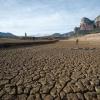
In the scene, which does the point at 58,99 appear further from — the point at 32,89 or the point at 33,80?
the point at 33,80

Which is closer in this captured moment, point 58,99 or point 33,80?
point 58,99

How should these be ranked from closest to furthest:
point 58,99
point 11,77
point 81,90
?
point 58,99, point 81,90, point 11,77

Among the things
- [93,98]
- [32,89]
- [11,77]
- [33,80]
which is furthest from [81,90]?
[11,77]

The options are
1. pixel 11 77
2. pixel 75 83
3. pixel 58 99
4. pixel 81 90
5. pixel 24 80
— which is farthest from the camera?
pixel 11 77

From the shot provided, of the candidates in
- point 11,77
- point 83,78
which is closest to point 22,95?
point 11,77

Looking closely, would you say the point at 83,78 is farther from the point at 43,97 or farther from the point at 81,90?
the point at 43,97

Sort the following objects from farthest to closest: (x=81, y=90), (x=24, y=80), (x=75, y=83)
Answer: (x=24, y=80) → (x=75, y=83) → (x=81, y=90)

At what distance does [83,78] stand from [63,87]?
1247mm

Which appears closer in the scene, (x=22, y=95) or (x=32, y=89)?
(x=22, y=95)

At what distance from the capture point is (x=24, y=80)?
5406 millimetres

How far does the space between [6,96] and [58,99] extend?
1552mm

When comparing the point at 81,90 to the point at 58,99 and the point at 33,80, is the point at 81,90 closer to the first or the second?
the point at 58,99

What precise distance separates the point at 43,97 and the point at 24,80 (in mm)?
1620

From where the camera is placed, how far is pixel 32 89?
4562 millimetres
